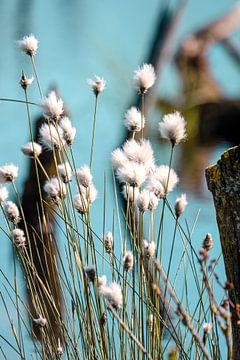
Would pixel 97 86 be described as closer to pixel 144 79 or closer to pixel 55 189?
pixel 144 79

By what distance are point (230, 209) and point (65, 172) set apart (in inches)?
22.2

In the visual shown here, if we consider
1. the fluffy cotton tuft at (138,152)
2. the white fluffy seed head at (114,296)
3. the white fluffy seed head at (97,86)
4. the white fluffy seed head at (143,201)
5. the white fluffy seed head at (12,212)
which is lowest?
the white fluffy seed head at (114,296)

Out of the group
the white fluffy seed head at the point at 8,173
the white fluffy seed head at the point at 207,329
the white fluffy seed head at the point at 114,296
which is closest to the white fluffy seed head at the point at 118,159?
the white fluffy seed head at the point at 8,173

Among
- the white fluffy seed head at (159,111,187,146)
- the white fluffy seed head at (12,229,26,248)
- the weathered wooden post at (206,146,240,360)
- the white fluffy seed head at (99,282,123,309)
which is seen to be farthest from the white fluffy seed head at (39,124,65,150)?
the white fluffy seed head at (99,282,123,309)

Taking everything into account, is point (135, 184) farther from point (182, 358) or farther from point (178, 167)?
point (178, 167)

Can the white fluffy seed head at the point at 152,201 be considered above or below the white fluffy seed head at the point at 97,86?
below

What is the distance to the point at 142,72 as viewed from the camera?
2.32 metres

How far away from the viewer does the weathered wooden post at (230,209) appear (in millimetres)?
2053

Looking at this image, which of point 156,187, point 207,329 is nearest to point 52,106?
point 156,187

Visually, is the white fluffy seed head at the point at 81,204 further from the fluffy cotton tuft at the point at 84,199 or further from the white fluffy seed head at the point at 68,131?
the white fluffy seed head at the point at 68,131

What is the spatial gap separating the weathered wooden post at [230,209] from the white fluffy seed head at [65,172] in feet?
1.58

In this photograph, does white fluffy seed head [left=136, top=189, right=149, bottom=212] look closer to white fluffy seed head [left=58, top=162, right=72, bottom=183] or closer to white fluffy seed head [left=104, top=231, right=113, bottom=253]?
white fluffy seed head [left=104, top=231, right=113, bottom=253]

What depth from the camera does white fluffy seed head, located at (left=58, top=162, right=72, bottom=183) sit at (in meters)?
2.46

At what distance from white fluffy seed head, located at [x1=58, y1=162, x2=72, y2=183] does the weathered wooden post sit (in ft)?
1.58
